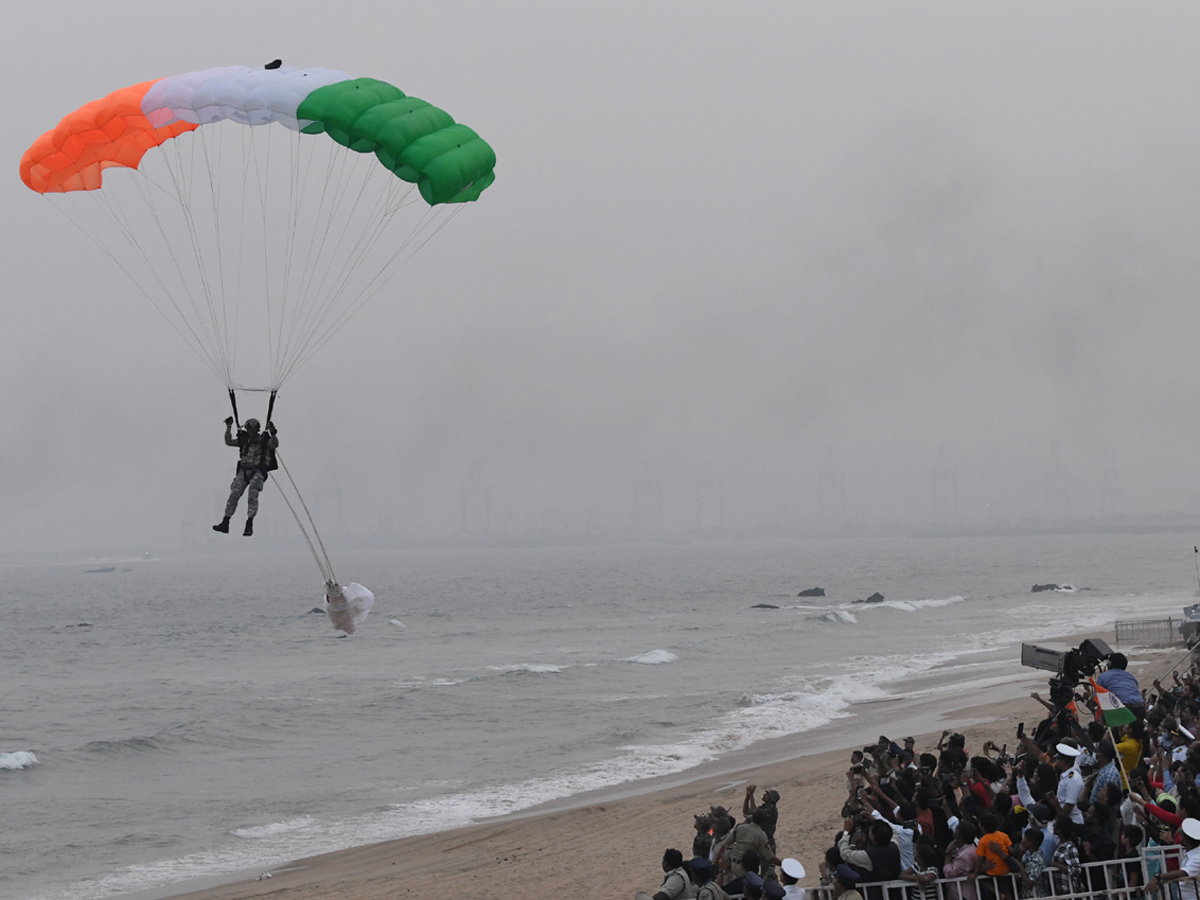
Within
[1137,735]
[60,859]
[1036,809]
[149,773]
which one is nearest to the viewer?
[1036,809]

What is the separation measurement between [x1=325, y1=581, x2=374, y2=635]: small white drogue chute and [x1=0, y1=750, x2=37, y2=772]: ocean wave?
1926 cm

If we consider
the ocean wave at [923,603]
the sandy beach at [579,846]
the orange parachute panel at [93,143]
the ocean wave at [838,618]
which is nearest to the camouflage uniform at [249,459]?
the orange parachute panel at [93,143]

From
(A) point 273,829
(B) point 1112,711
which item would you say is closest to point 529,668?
(A) point 273,829

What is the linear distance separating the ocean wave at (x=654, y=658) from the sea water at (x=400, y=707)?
279mm

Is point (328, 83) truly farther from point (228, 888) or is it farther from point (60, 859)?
point (60, 859)

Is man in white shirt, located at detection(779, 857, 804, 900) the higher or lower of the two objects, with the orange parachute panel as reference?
lower

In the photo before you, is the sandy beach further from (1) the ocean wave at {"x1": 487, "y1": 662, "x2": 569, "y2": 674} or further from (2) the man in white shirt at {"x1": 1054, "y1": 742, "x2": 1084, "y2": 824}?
(1) the ocean wave at {"x1": 487, "y1": 662, "x2": 569, "y2": 674}

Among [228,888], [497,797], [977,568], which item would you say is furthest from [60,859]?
[977,568]

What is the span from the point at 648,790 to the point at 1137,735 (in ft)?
38.8

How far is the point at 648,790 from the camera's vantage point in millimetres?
20062

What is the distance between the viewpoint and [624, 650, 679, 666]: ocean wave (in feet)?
144

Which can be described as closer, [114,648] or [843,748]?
[843,748]

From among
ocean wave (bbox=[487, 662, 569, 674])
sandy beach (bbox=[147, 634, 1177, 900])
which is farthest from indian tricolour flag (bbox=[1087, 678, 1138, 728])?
ocean wave (bbox=[487, 662, 569, 674])

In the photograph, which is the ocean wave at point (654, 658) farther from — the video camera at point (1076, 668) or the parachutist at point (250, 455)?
the parachutist at point (250, 455)
